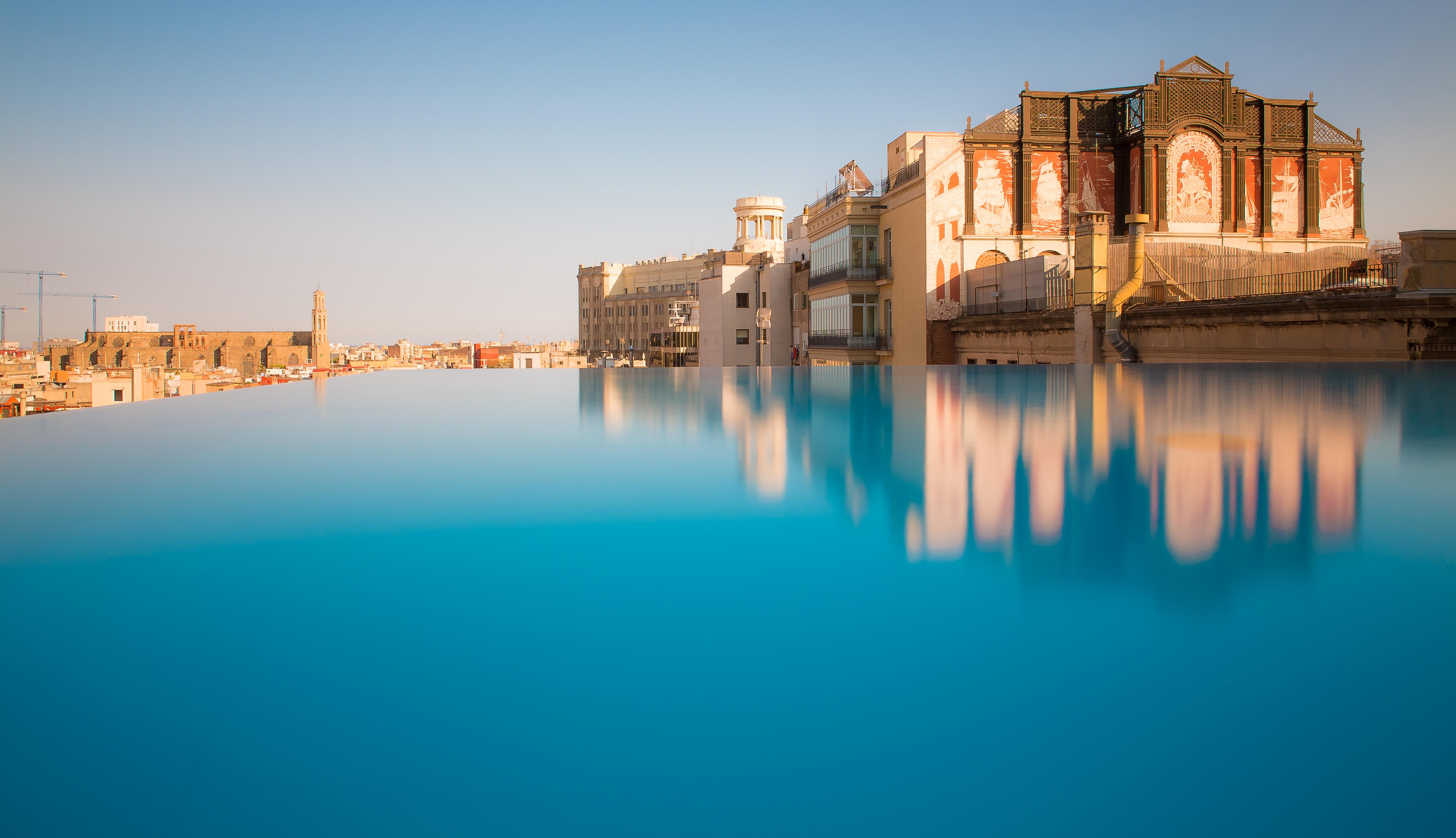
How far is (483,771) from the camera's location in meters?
1.28

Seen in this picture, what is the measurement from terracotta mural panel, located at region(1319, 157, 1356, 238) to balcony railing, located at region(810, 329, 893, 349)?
16505 millimetres

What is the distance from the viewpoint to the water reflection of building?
2.47 meters

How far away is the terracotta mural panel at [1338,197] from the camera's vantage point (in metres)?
31.5

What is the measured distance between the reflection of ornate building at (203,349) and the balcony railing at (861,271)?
9228cm

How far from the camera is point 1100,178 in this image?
103 feet

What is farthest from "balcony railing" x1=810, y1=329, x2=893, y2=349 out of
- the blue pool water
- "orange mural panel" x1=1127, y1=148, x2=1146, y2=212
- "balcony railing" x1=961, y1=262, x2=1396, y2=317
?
the blue pool water

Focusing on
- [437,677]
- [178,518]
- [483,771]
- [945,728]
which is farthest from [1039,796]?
[178,518]

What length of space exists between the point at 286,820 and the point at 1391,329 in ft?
49.7

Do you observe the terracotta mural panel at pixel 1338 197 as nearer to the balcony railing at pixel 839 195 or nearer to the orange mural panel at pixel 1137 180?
the orange mural panel at pixel 1137 180

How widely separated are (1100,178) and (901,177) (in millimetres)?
7276

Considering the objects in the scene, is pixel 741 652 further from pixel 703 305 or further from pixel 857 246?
pixel 703 305

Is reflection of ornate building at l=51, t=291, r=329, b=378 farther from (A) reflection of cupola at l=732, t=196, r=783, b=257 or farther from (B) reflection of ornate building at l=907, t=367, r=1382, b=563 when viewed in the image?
(B) reflection of ornate building at l=907, t=367, r=1382, b=563

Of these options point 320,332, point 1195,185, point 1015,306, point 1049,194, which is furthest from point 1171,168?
point 320,332

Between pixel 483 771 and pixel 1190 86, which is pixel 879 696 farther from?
pixel 1190 86
